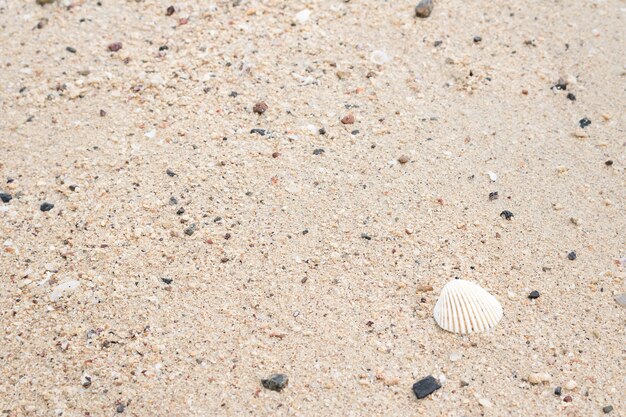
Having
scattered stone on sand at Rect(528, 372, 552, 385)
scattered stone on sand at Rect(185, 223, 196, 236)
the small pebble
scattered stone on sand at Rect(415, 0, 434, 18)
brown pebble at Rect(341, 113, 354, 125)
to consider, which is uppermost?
scattered stone on sand at Rect(415, 0, 434, 18)

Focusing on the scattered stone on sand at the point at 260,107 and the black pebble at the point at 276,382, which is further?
the scattered stone on sand at the point at 260,107

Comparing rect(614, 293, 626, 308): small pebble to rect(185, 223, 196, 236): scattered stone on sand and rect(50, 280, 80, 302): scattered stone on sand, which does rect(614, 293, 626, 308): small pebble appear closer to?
rect(185, 223, 196, 236): scattered stone on sand

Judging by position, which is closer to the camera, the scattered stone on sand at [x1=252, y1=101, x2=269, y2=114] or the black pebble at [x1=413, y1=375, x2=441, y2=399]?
the black pebble at [x1=413, y1=375, x2=441, y2=399]

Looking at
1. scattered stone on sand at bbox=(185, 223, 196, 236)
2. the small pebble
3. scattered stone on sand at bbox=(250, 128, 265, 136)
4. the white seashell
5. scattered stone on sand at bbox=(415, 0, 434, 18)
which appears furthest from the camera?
scattered stone on sand at bbox=(415, 0, 434, 18)

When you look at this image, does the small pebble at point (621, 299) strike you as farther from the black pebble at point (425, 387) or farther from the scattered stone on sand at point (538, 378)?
the black pebble at point (425, 387)

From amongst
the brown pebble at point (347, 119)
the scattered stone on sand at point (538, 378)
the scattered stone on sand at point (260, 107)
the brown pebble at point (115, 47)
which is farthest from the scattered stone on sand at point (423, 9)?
the scattered stone on sand at point (538, 378)

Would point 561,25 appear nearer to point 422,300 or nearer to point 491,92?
point 491,92

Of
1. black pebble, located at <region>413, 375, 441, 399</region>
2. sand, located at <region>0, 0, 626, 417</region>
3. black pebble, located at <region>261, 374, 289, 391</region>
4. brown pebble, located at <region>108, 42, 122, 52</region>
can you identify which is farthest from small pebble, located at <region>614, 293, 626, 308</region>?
brown pebble, located at <region>108, 42, 122, 52</region>
